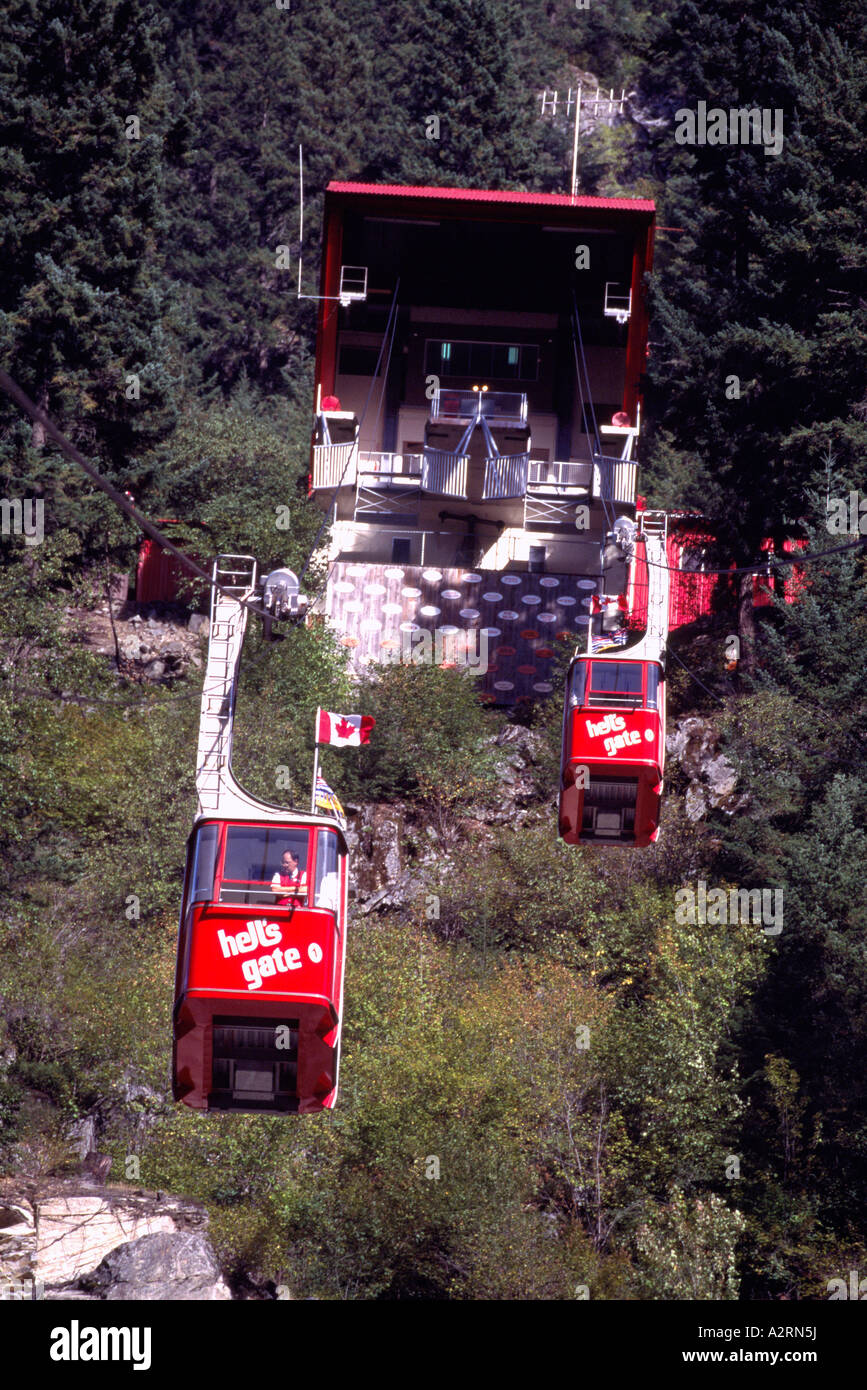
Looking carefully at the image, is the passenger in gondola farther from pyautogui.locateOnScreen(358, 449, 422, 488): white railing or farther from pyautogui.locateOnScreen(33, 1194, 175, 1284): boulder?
pyautogui.locateOnScreen(358, 449, 422, 488): white railing

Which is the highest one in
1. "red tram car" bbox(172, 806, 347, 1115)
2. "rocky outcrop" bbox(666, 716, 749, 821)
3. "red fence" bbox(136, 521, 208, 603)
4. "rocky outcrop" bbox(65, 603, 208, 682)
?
"red tram car" bbox(172, 806, 347, 1115)

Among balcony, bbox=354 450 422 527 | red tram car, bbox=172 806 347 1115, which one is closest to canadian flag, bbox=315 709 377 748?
red tram car, bbox=172 806 347 1115

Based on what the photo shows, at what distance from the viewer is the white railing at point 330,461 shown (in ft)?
174

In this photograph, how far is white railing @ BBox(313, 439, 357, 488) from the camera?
5294cm

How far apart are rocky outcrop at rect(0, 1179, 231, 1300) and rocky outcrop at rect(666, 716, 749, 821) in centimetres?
1678

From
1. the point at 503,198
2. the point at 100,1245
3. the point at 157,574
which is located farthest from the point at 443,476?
the point at 100,1245

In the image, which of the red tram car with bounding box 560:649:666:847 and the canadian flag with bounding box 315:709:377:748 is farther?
the red tram car with bounding box 560:649:666:847

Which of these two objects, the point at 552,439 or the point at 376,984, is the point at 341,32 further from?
the point at 376,984

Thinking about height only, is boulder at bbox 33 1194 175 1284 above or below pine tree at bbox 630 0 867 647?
below

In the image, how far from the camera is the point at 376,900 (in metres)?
46.2

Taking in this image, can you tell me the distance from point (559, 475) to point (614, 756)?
25915 mm

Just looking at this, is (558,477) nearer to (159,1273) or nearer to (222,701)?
(159,1273)

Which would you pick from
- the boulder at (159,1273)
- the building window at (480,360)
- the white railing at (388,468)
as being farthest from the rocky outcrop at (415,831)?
the building window at (480,360)
